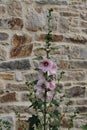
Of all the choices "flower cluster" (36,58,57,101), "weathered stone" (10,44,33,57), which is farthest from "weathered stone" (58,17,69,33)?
"flower cluster" (36,58,57,101)

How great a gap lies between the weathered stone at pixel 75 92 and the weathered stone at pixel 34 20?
0.83 metres

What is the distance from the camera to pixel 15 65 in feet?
17.1

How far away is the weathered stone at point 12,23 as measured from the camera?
5.17 m

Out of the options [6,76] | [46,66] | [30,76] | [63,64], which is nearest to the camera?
[46,66]

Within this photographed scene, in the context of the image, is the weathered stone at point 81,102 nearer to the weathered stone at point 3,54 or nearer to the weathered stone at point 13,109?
the weathered stone at point 13,109

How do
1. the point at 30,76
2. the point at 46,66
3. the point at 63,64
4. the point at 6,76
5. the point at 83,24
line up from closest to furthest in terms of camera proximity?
the point at 46,66
the point at 6,76
the point at 30,76
the point at 63,64
the point at 83,24

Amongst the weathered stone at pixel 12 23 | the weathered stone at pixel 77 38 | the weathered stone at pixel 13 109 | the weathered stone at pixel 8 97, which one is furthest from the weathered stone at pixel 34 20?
the weathered stone at pixel 13 109

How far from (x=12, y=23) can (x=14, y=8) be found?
0.18 meters

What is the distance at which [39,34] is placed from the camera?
17.4 ft

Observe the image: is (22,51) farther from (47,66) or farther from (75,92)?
(47,66)

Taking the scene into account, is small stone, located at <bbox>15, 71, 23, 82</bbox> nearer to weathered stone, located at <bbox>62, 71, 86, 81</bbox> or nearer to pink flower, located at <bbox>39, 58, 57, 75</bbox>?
weathered stone, located at <bbox>62, 71, 86, 81</bbox>

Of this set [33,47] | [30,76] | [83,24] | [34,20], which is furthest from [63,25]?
[30,76]

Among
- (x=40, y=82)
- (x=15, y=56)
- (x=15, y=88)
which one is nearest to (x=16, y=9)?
(x=15, y=56)

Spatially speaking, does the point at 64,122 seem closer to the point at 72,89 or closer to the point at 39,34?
the point at 72,89
